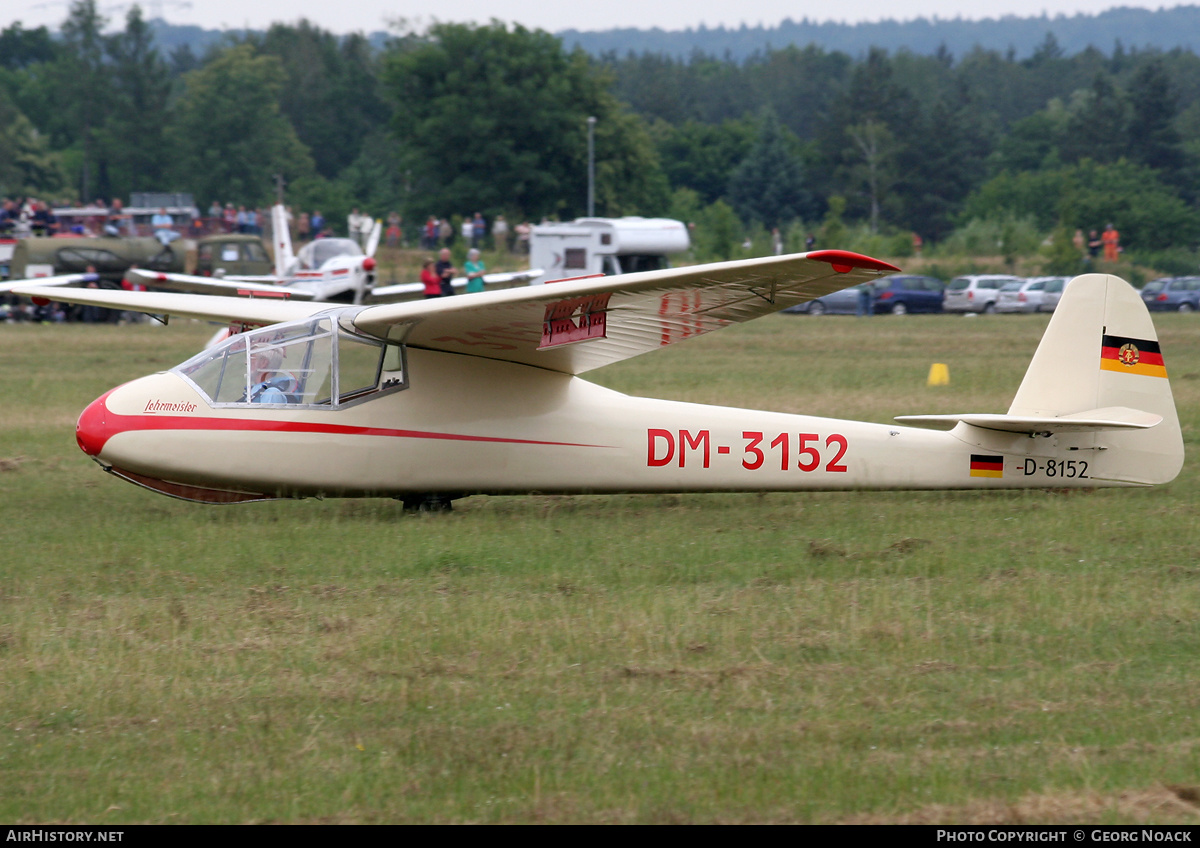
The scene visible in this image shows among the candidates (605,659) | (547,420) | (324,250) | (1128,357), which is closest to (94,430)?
(547,420)

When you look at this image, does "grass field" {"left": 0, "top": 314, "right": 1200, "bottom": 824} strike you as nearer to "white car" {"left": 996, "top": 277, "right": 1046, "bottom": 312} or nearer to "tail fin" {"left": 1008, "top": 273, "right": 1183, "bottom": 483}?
"tail fin" {"left": 1008, "top": 273, "right": 1183, "bottom": 483}

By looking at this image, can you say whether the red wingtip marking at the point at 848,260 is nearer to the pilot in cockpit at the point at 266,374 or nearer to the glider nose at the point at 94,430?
the pilot in cockpit at the point at 266,374

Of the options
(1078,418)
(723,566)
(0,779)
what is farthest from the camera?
(1078,418)

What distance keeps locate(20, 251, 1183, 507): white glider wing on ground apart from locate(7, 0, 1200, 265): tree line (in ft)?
150

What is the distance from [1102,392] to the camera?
11.0 meters

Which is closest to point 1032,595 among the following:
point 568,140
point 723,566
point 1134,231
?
point 723,566

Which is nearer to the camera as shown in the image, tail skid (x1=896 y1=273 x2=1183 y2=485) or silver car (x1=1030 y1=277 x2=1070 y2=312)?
tail skid (x1=896 y1=273 x2=1183 y2=485)

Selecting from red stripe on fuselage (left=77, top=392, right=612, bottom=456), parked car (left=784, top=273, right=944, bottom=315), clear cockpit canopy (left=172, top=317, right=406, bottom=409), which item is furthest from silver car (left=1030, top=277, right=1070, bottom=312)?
red stripe on fuselage (left=77, top=392, right=612, bottom=456)

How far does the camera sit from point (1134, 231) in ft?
Answer: 209

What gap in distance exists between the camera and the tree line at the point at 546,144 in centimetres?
A: 7800

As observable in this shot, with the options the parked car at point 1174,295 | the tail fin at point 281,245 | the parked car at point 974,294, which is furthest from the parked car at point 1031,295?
the tail fin at point 281,245

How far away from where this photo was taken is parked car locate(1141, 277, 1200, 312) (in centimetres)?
4312

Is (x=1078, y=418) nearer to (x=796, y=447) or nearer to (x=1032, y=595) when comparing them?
(x=796, y=447)

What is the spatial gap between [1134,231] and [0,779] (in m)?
65.7
